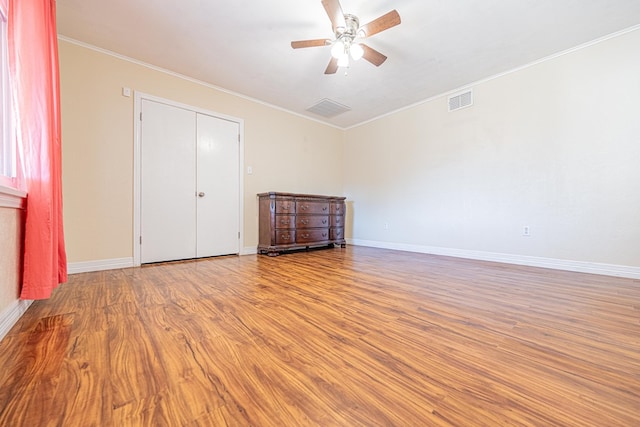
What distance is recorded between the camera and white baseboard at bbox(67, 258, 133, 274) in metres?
2.60

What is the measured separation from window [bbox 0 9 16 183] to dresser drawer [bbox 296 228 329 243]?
3022mm

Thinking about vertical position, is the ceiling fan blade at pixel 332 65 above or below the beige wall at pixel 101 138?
above

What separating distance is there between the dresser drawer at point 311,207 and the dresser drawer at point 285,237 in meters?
0.37

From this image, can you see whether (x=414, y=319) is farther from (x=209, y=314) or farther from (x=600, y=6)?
(x=600, y=6)

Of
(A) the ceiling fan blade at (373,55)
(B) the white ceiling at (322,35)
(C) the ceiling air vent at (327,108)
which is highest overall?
(B) the white ceiling at (322,35)

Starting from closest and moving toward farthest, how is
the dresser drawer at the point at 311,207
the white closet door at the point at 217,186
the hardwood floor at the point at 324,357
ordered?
the hardwood floor at the point at 324,357 < the white closet door at the point at 217,186 < the dresser drawer at the point at 311,207

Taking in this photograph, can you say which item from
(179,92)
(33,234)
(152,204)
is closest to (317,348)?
(33,234)

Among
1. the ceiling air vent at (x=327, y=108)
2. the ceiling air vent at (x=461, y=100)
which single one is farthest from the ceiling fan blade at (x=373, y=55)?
the ceiling air vent at (x=461, y=100)

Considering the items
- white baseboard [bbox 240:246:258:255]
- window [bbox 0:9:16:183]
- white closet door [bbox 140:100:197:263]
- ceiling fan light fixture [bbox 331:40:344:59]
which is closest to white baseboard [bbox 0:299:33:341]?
window [bbox 0:9:16:183]

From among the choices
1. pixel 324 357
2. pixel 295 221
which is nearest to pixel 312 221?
pixel 295 221

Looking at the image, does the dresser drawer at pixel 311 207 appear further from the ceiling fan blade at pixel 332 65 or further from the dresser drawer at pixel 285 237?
the ceiling fan blade at pixel 332 65

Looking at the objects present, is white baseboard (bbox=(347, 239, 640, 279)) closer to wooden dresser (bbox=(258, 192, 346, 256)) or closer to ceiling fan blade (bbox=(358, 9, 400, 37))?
wooden dresser (bbox=(258, 192, 346, 256))

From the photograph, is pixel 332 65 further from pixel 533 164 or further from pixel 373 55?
pixel 533 164

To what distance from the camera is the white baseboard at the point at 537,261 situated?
101 inches
